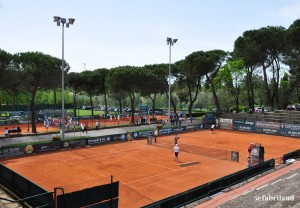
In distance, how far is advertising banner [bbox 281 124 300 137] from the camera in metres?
46.5

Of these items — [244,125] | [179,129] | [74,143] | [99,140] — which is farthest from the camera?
[244,125]

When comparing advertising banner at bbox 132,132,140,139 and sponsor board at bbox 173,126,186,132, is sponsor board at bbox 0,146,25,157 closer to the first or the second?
Answer: advertising banner at bbox 132,132,140,139

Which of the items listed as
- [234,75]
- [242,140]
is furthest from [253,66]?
[242,140]

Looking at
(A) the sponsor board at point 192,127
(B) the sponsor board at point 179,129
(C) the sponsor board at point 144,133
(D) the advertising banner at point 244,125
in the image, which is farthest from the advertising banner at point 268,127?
(C) the sponsor board at point 144,133

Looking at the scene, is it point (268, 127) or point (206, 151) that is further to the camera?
point (268, 127)

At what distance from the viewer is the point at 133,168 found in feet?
88.7

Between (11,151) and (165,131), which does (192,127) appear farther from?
(11,151)

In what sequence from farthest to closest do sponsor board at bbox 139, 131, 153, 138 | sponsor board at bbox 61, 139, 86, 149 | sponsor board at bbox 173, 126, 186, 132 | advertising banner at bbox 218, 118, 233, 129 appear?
1. advertising banner at bbox 218, 118, 233, 129
2. sponsor board at bbox 173, 126, 186, 132
3. sponsor board at bbox 139, 131, 153, 138
4. sponsor board at bbox 61, 139, 86, 149

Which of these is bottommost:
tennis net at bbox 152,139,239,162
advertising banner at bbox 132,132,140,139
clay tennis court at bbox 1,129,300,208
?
clay tennis court at bbox 1,129,300,208

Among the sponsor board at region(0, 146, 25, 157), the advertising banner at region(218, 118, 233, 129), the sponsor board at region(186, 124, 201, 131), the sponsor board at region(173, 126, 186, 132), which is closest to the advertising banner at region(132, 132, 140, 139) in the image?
the sponsor board at region(173, 126, 186, 132)

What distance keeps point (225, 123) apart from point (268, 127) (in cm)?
844

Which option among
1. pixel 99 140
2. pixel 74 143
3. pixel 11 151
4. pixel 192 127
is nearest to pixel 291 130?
pixel 192 127

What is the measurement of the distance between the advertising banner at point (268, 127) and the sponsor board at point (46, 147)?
111 ft

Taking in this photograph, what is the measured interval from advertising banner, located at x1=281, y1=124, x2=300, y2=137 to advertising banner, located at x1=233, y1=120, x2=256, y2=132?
204 inches
